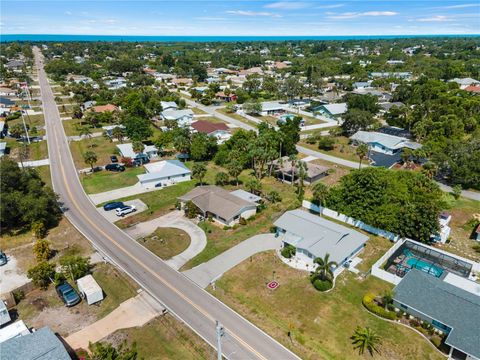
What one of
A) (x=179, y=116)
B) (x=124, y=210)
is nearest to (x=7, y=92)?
(x=179, y=116)

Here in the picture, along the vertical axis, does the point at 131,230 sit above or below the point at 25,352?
below

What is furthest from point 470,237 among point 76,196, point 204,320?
point 76,196

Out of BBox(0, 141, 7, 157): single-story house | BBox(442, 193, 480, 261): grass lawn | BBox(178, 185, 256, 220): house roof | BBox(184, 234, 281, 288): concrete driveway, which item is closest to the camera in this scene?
BBox(184, 234, 281, 288): concrete driveway

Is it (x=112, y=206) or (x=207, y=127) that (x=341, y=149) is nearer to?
(x=207, y=127)

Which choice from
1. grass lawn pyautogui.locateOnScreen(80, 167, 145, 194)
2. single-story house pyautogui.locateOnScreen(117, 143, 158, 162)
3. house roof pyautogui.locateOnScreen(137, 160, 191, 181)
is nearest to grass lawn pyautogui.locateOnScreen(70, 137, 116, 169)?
single-story house pyautogui.locateOnScreen(117, 143, 158, 162)

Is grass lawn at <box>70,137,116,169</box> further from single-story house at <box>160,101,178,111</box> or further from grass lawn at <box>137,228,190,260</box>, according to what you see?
grass lawn at <box>137,228,190,260</box>

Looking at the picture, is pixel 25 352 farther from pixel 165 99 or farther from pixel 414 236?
pixel 165 99
